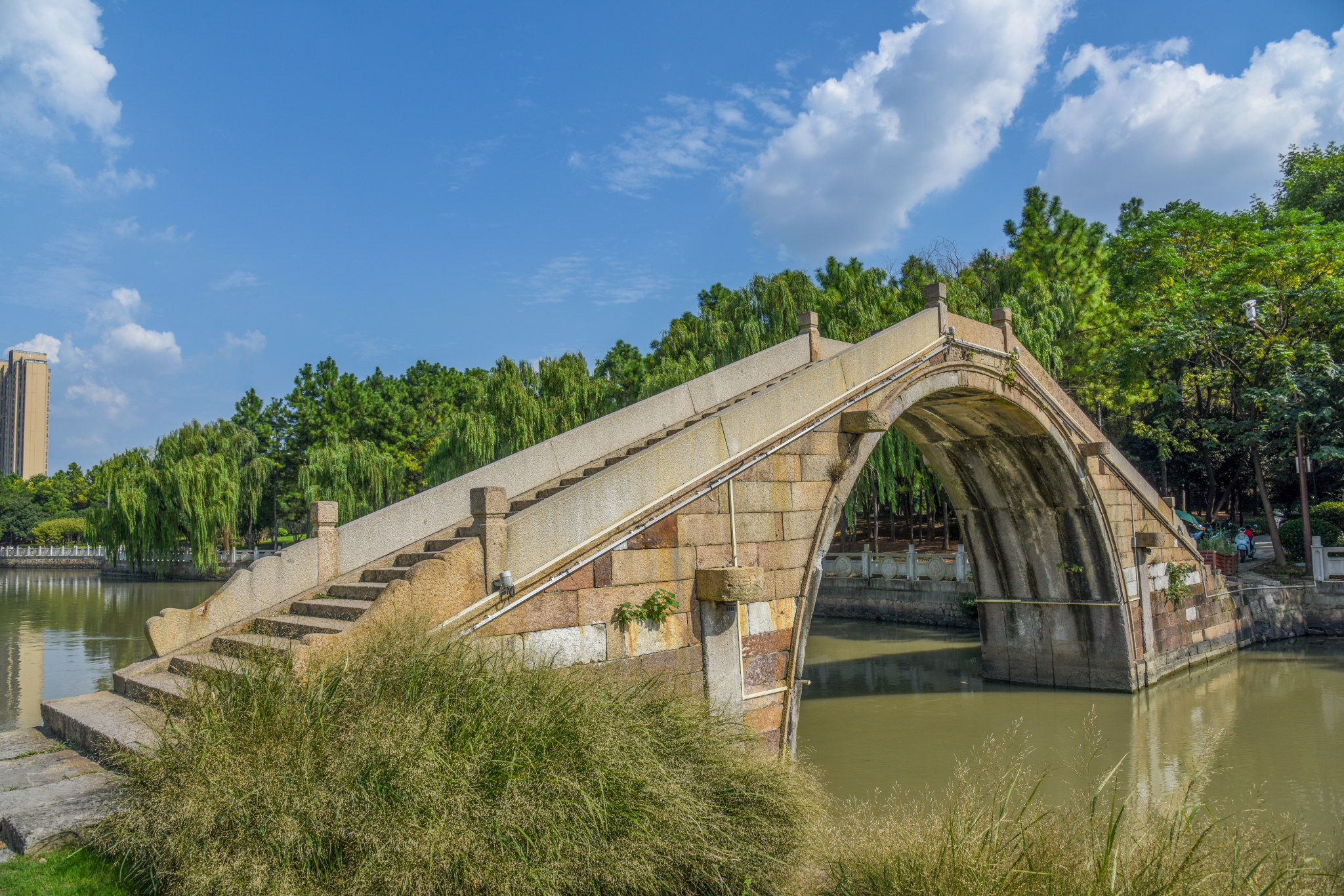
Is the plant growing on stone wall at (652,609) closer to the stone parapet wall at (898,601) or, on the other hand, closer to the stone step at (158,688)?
the stone step at (158,688)

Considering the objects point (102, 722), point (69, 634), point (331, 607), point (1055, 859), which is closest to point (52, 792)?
point (102, 722)

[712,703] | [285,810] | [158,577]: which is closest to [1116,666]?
[712,703]

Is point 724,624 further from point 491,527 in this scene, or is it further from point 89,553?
point 89,553

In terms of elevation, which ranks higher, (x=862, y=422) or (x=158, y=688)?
(x=862, y=422)

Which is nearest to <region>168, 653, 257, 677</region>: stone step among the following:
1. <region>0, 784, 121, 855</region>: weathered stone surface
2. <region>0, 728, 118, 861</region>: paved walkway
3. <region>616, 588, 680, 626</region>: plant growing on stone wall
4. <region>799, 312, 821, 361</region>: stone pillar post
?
<region>0, 728, 118, 861</region>: paved walkway

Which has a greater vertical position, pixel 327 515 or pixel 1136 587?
pixel 327 515

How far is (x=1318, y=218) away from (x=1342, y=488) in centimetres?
723

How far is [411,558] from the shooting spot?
7004mm

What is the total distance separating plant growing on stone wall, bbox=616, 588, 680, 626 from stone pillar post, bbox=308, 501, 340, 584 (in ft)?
8.32

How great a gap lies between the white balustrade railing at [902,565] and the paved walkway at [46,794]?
1698 centimetres

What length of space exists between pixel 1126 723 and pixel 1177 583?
407 cm

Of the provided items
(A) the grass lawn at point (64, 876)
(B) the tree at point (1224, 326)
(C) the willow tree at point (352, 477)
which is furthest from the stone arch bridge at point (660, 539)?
(C) the willow tree at point (352, 477)

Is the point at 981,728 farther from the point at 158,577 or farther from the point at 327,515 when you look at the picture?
the point at 158,577

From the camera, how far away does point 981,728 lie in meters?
11.0
